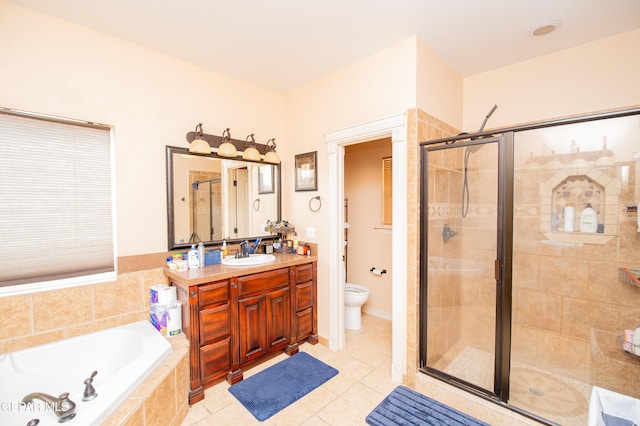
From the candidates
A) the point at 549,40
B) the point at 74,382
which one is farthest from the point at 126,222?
the point at 549,40

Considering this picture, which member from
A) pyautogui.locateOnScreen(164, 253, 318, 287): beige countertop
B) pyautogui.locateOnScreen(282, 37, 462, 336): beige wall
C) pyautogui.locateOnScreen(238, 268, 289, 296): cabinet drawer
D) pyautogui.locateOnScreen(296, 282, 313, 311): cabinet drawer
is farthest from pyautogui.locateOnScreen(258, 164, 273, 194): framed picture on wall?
pyautogui.locateOnScreen(296, 282, 313, 311): cabinet drawer

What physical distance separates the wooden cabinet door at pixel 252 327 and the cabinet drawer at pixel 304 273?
417 millimetres

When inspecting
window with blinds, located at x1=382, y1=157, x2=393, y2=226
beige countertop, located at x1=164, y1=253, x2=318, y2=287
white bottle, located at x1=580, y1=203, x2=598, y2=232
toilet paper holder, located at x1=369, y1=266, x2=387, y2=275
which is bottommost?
toilet paper holder, located at x1=369, y1=266, x2=387, y2=275

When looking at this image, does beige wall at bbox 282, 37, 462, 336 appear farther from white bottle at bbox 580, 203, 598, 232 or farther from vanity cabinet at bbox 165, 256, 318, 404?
white bottle at bbox 580, 203, 598, 232

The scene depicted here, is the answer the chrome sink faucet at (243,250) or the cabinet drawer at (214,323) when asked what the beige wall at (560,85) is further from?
the cabinet drawer at (214,323)

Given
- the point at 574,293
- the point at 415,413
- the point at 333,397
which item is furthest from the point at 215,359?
the point at 574,293

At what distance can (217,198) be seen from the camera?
2.71 m

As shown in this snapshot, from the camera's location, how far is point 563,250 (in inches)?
89.4

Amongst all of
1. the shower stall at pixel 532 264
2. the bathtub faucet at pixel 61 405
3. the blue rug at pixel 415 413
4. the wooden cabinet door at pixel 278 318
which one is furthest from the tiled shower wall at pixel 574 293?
the bathtub faucet at pixel 61 405

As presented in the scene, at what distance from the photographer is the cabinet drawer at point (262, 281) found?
2.29 meters

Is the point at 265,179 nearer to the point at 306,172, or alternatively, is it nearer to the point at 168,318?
the point at 306,172

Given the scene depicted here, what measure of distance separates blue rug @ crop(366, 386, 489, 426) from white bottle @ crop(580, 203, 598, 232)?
1662 millimetres

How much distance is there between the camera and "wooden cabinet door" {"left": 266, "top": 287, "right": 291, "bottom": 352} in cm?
250

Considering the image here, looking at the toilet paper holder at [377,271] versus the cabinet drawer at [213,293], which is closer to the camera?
the cabinet drawer at [213,293]
